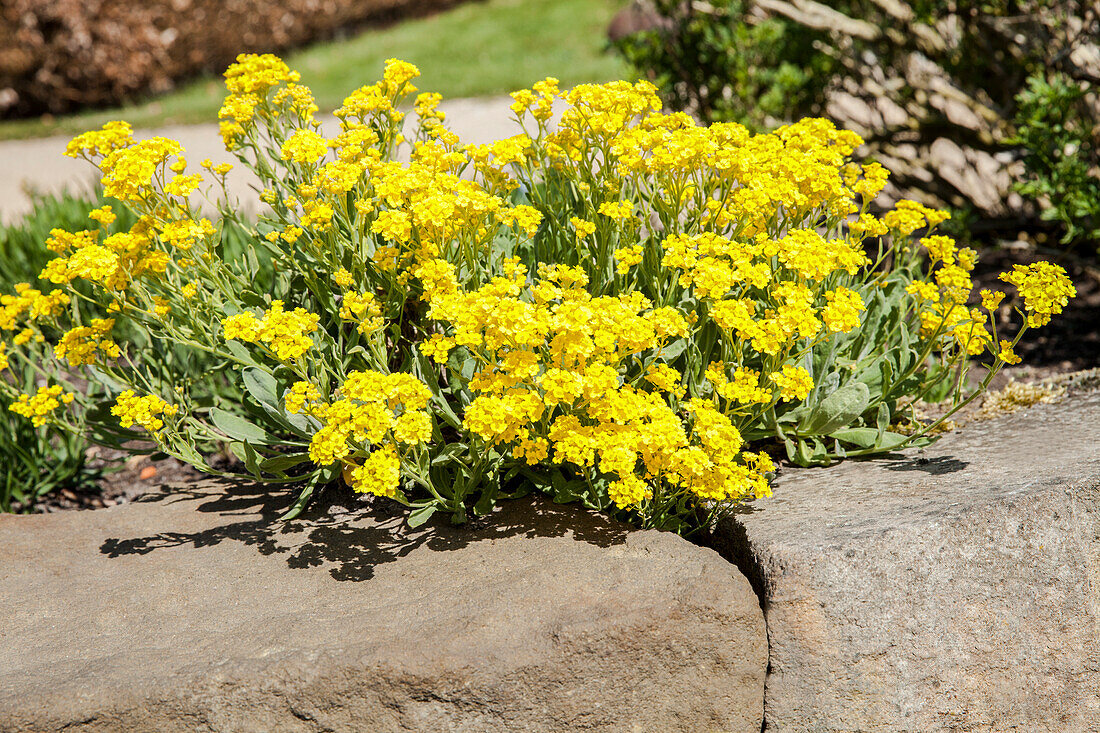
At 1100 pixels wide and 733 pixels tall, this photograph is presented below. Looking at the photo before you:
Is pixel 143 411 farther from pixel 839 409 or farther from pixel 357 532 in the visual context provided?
pixel 839 409

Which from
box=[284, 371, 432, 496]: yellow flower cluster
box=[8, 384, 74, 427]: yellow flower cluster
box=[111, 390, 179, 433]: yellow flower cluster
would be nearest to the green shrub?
box=[284, 371, 432, 496]: yellow flower cluster

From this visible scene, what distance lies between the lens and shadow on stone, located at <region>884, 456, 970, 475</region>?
246 cm

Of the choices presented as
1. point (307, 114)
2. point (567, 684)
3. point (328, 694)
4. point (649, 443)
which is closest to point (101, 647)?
point (328, 694)

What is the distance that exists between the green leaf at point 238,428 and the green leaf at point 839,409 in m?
1.51

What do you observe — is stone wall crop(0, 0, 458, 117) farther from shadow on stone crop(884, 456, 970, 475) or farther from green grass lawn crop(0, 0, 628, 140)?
shadow on stone crop(884, 456, 970, 475)

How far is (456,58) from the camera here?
11.2m

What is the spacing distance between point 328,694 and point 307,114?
1.65 m

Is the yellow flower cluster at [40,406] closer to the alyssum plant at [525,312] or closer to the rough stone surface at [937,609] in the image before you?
the alyssum plant at [525,312]

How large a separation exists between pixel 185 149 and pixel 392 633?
599cm

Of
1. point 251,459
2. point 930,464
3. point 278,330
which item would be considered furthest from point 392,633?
point 930,464

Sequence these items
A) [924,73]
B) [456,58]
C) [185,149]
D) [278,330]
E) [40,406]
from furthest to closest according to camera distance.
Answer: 1. [456,58]
2. [185,149]
3. [924,73]
4. [40,406]
5. [278,330]

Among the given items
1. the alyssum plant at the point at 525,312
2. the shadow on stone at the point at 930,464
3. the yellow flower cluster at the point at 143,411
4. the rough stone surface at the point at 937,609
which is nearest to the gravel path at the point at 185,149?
the alyssum plant at the point at 525,312

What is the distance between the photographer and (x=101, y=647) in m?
2.06

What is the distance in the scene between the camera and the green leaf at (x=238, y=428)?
2480 millimetres
